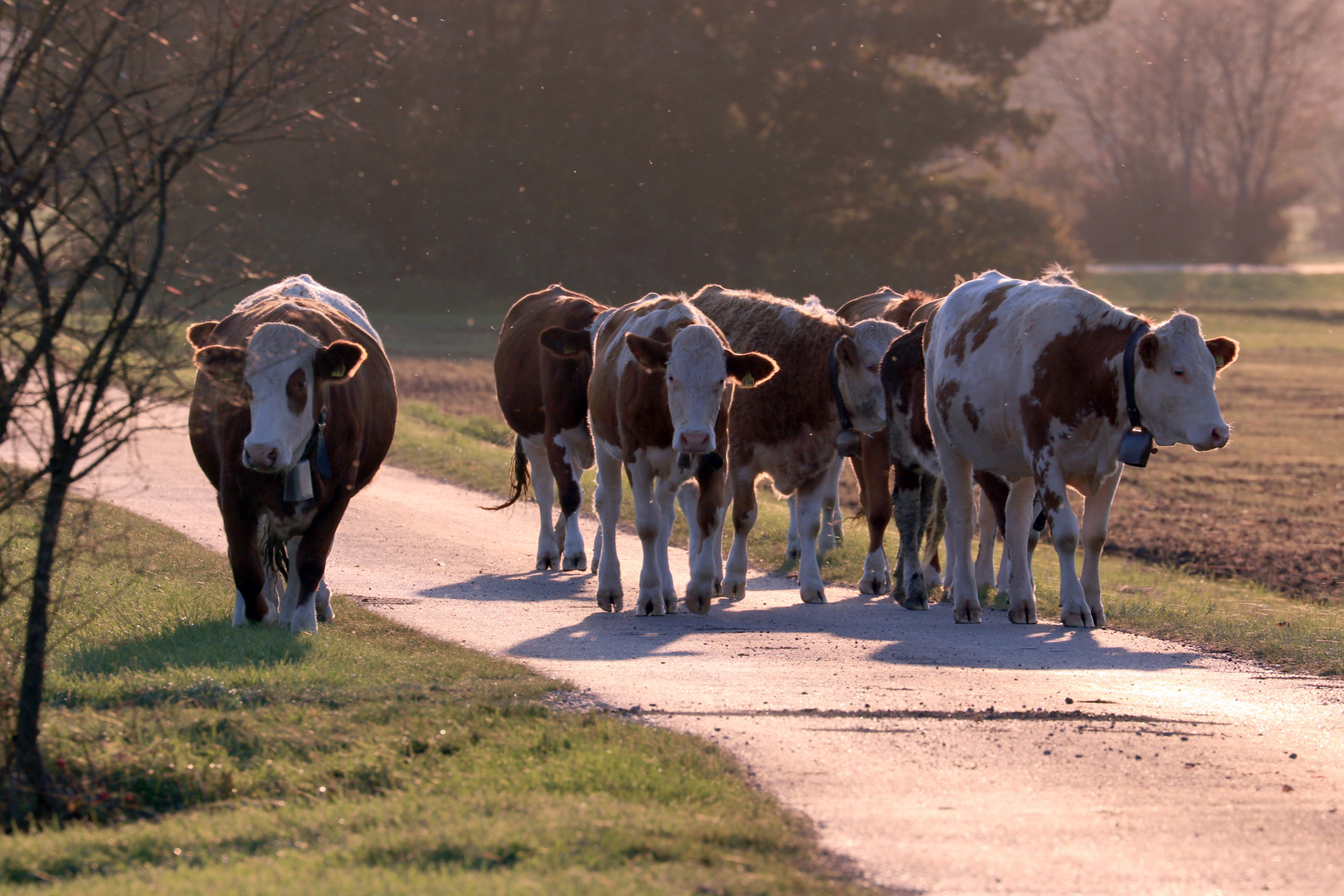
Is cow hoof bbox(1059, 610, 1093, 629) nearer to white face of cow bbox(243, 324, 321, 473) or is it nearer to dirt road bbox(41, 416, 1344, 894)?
dirt road bbox(41, 416, 1344, 894)

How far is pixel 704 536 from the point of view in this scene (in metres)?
10.2

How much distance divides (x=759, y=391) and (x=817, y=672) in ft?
11.4

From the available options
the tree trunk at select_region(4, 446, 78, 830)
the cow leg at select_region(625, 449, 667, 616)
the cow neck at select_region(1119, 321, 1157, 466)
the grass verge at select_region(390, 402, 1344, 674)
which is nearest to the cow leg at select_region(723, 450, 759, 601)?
the cow leg at select_region(625, 449, 667, 616)

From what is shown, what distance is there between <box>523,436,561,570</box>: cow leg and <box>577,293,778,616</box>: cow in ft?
5.53

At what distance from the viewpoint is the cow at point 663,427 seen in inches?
376

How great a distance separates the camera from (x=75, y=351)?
5734mm

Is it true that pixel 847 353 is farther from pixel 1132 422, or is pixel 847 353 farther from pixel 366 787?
pixel 366 787

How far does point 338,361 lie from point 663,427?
2.23 m

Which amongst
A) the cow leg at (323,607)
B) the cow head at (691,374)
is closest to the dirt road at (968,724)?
the cow leg at (323,607)

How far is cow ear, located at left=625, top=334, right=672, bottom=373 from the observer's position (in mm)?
9539

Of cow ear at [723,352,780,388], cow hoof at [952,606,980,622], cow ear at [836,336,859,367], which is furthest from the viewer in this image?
cow ear at [836,336,859,367]

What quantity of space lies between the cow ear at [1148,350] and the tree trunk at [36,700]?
20.8ft

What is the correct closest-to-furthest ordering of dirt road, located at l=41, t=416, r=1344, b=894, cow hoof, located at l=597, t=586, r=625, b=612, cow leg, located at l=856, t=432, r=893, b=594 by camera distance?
dirt road, located at l=41, t=416, r=1344, b=894, cow hoof, located at l=597, t=586, r=625, b=612, cow leg, located at l=856, t=432, r=893, b=594

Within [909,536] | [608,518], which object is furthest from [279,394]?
[909,536]
